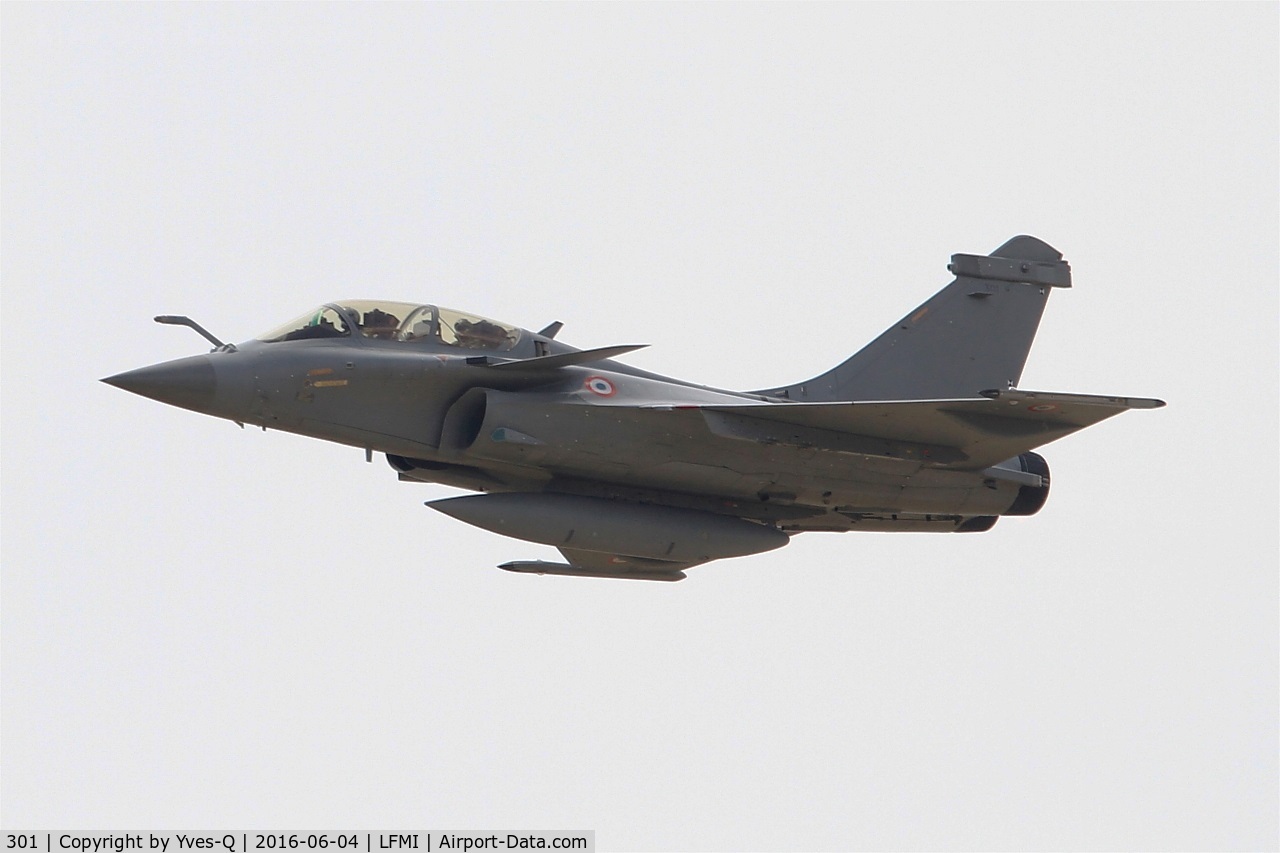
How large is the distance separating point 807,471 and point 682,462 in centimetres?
128

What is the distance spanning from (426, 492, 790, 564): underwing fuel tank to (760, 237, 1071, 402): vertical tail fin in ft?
6.01

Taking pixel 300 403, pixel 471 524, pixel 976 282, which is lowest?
pixel 471 524

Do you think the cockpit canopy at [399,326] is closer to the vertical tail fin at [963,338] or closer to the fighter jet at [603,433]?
the fighter jet at [603,433]

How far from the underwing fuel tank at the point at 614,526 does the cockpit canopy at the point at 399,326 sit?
1.43 meters

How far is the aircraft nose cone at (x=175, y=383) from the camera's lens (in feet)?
49.4

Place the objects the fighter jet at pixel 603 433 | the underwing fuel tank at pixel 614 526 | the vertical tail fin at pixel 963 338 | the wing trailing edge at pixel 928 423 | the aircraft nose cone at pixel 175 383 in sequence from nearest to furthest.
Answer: the aircraft nose cone at pixel 175 383
the fighter jet at pixel 603 433
the underwing fuel tank at pixel 614 526
the wing trailing edge at pixel 928 423
the vertical tail fin at pixel 963 338

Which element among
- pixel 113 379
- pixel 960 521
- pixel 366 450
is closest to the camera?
pixel 113 379

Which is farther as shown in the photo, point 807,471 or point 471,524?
point 807,471

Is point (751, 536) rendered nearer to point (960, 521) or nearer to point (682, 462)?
point (682, 462)

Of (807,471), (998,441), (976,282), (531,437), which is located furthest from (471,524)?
(976,282)

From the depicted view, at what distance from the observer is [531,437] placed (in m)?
15.6

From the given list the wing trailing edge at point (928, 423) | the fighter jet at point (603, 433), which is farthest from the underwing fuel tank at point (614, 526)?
the wing trailing edge at point (928, 423)

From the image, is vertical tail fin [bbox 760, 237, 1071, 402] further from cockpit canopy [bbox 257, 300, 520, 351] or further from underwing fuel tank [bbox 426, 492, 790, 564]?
cockpit canopy [bbox 257, 300, 520, 351]

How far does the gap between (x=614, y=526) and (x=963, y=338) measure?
474 cm
